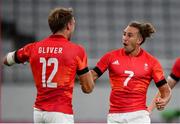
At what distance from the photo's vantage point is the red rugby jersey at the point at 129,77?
18.2 ft

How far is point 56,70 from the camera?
476 centimetres

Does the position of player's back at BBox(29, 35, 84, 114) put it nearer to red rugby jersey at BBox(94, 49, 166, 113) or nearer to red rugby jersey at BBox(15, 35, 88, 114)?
red rugby jersey at BBox(15, 35, 88, 114)

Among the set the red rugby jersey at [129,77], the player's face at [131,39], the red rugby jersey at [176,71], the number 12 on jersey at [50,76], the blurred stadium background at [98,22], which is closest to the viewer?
the number 12 on jersey at [50,76]

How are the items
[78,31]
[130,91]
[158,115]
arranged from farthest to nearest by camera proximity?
[78,31] < [158,115] < [130,91]

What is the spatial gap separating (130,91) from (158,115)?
7.00m

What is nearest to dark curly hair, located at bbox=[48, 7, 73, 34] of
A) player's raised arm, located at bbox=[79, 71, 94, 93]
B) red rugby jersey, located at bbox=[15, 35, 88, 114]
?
red rugby jersey, located at bbox=[15, 35, 88, 114]

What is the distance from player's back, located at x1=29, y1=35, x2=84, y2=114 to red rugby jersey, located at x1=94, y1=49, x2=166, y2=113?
2.76 feet

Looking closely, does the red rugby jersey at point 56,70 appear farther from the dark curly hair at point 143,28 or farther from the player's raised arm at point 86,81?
the dark curly hair at point 143,28

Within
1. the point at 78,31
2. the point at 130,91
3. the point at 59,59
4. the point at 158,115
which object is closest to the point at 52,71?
the point at 59,59

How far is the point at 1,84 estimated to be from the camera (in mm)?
13195

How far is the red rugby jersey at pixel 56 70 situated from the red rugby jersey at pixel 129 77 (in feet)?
2.65

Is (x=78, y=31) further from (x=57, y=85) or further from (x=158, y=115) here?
(x=57, y=85)

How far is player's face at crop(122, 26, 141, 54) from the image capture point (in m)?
5.68

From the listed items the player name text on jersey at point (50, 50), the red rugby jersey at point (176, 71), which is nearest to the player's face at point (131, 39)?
the red rugby jersey at point (176, 71)
